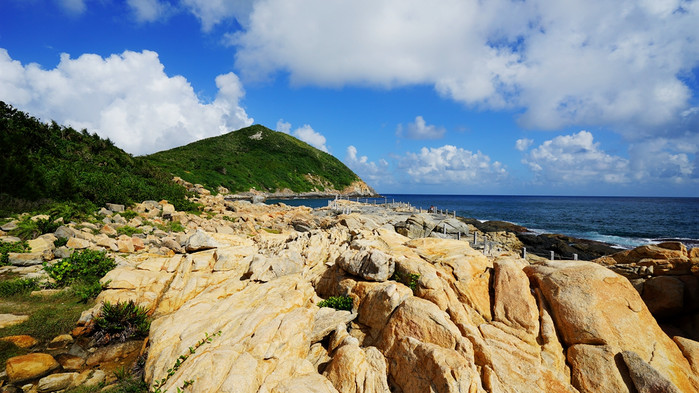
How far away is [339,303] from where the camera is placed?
11203mm

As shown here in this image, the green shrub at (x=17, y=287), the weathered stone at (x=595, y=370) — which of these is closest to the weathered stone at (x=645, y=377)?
the weathered stone at (x=595, y=370)

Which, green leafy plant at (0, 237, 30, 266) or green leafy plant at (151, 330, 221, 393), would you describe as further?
green leafy plant at (0, 237, 30, 266)

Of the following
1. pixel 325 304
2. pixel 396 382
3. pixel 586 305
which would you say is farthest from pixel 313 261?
pixel 586 305

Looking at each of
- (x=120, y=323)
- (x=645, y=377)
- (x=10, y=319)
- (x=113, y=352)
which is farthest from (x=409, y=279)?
(x=10, y=319)

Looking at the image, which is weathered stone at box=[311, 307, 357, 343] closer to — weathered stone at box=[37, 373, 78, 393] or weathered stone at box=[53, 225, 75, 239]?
weathered stone at box=[37, 373, 78, 393]

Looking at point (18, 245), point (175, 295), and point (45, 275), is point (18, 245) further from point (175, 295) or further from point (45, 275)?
point (175, 295)

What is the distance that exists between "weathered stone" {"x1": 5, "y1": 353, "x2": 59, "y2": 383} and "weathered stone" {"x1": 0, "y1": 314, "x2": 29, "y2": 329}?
2.95 metres

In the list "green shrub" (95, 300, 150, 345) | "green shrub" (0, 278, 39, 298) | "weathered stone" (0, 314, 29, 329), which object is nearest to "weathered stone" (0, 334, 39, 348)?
"weathered stone" (0, 314, 29, 329)

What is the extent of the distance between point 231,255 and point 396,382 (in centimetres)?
1041

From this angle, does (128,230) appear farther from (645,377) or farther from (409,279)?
(645,377)

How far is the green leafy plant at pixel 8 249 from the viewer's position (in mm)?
14461

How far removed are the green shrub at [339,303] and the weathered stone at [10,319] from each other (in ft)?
37.1

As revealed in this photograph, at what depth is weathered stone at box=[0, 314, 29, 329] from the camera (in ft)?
34.7

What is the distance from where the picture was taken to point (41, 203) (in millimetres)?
21547
